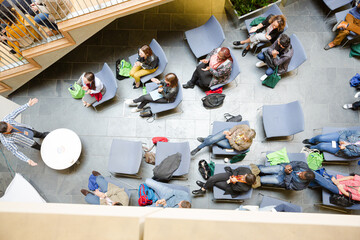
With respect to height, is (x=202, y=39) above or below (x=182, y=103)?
above

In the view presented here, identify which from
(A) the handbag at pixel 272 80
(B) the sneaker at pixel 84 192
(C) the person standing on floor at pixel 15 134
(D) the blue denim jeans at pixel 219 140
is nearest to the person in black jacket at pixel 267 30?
(A) the handbag at pixel 272 80

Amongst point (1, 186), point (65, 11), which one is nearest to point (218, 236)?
point (65, 11)

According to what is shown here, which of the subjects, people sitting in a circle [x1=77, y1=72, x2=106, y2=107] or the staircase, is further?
people sitting in a circle [x1=77, y1=72, x2=106, y2=107]

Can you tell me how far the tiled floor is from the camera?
4.70m

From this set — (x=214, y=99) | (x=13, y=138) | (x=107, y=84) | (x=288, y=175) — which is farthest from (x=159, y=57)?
(x=288, y=175)

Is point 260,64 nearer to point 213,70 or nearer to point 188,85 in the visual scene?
point 213,70

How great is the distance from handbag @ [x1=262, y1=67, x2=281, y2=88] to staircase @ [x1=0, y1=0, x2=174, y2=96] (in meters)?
2.41

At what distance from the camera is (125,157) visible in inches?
171

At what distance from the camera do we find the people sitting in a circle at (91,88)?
166 inches

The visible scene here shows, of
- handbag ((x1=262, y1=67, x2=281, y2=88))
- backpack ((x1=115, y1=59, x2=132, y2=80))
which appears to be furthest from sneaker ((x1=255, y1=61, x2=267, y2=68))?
backpack ((x1=115, y1=59, x2=132, y2=80))

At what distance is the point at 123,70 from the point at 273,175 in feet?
11.4

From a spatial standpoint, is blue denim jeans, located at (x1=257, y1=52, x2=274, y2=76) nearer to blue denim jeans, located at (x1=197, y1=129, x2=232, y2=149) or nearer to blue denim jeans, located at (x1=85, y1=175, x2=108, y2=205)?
blue denim jeans, located at (x1=197, y1=129, x2=232, y2=149)

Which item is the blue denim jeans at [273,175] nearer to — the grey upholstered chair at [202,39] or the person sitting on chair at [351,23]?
the grey upholstered chair at [202,39]

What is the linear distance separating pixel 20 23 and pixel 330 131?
18.2 feet
